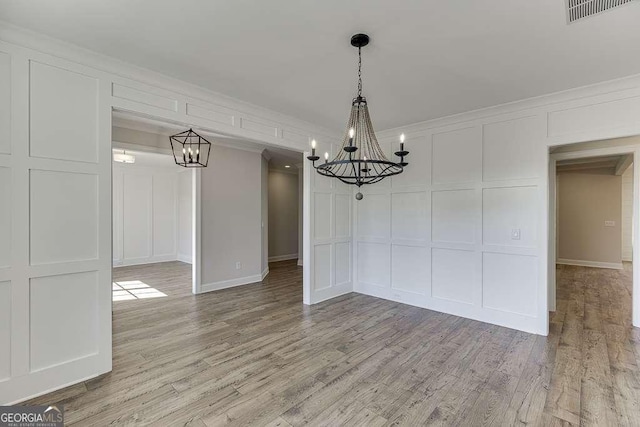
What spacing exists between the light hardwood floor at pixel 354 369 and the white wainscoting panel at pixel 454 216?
1141mm

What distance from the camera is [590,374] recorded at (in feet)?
8.68

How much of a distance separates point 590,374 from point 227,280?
17.0ft

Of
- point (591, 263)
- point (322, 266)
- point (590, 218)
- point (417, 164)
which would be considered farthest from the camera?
point (590, 218)

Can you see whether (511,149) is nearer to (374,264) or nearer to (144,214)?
(374,264)

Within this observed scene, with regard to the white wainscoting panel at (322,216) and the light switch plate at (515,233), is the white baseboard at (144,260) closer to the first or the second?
the white wainscoting panel at (322,216)

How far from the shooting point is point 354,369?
275cm

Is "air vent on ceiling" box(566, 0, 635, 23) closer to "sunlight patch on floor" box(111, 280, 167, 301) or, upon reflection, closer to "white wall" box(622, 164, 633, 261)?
"sunlight patch on floor" box(111, 280, 167, 301)

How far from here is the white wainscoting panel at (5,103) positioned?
2.17 m

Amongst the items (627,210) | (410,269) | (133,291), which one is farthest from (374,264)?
(627,210)

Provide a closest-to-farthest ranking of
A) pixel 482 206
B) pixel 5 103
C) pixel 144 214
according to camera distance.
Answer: pixel 5 103 → pixel 482 206 → pixel 144 214

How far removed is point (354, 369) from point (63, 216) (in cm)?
285

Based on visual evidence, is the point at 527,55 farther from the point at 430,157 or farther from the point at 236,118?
the point at 236,118

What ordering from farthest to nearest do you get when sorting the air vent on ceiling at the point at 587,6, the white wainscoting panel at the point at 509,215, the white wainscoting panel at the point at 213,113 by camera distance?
the white wainscoting panel at the point at 509,215 < the white wainscoting panel at the point at 213,113 < the air vent on ceiling at the point at 587,6

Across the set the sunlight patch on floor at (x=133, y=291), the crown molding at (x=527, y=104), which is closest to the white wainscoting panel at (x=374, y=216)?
the crown molding at (x=527, y=104)
